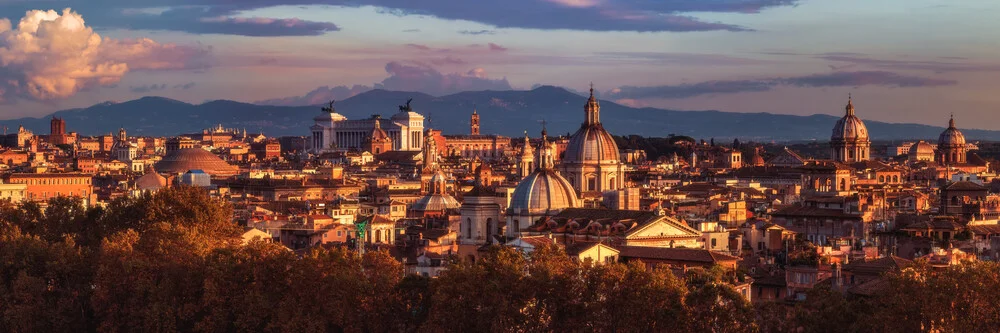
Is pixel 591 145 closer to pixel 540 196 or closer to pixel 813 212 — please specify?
pixel 813 212

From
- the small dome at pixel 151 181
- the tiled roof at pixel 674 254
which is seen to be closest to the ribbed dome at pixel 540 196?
the tiled roof at pixel 674 254

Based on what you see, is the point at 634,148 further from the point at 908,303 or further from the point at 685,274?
the point at 908,303

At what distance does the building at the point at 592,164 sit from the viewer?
3563 inches

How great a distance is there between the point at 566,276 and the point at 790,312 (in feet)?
16.6

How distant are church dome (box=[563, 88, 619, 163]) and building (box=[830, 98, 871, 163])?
4378 centimetres

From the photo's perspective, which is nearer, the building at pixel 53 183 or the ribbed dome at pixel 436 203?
the ribbed dome at pixel 436 203

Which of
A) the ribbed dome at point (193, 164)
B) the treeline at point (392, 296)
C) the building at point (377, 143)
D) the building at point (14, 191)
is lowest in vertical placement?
the treeline at point (392, 296)

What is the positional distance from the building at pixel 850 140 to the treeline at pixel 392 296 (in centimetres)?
8735

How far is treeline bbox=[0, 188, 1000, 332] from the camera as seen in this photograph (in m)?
35.8

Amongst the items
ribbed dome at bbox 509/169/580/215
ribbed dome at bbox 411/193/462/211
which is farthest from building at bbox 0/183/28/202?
ribbed dome at bbox 509/169/580/215

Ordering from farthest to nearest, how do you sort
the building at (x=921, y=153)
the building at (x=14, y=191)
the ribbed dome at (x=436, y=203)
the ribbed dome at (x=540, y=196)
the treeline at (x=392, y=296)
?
the building at (x=921, y=153)
the building at (x=14, y=191)
the ribbed dome at (x=436, y=203)
the ribbed dome at (x=540, y=196)
the treeline at (x=392, y=296)

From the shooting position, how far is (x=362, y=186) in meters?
116

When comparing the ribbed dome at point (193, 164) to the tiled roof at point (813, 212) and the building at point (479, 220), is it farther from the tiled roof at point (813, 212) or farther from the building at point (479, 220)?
the building at point (479, 220)

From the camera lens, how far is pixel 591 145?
299ft
